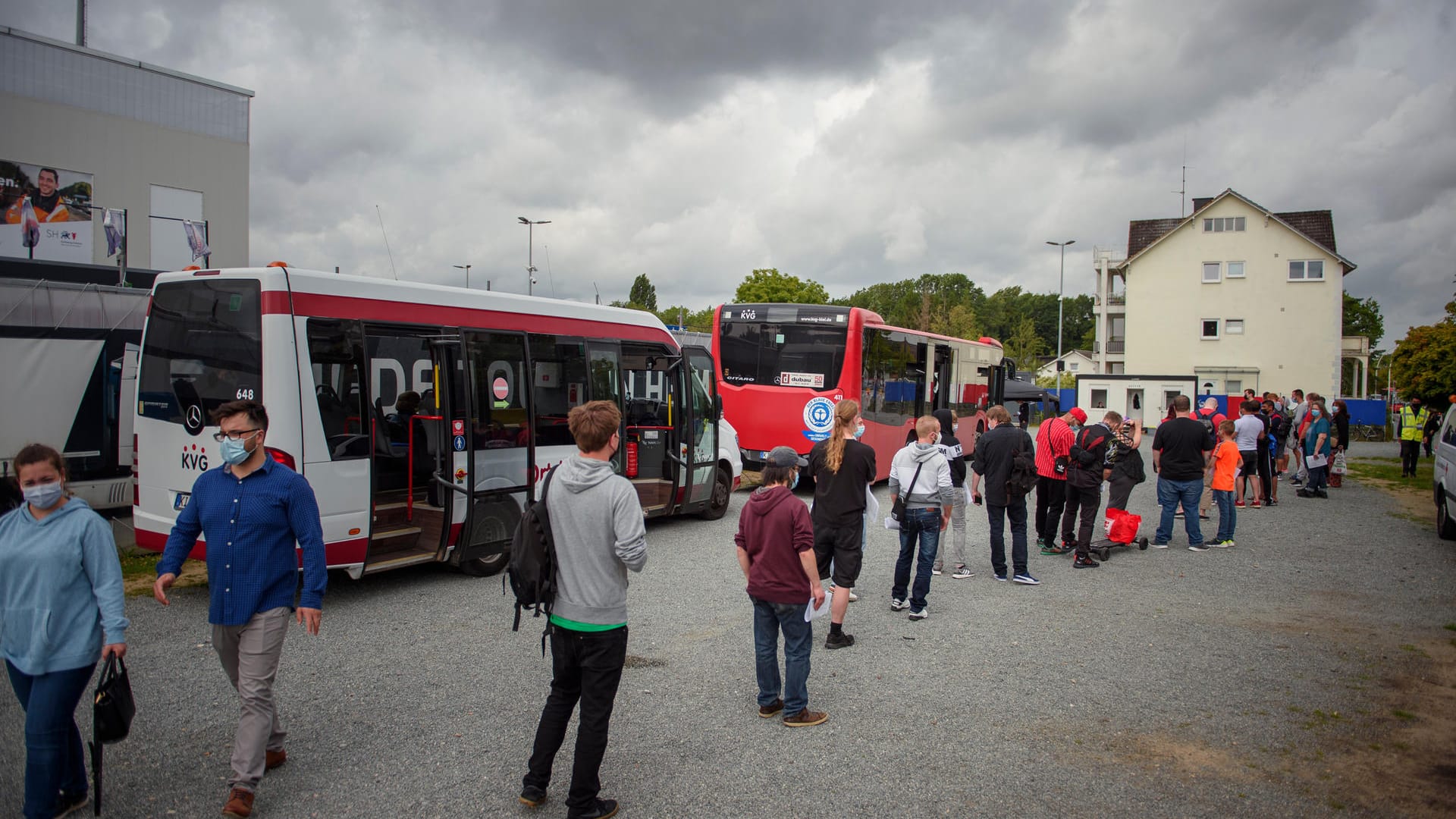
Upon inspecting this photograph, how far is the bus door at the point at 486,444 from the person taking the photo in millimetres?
7980

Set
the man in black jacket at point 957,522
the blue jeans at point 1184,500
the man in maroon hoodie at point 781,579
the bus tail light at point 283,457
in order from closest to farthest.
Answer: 1. the man in maroon hoodie at point 781,579
2. the bus tail light at point 283,457
3. the man in black jacket at point 957,522
4. the blue jeans at point 1184,500

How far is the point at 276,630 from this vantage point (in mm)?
3867

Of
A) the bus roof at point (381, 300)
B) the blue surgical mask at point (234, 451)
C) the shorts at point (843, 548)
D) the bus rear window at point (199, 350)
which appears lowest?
the shorts at point (843, 548)

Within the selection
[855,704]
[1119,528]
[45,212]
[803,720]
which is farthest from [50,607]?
[45,212]

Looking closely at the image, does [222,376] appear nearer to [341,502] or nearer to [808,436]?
[341,502]

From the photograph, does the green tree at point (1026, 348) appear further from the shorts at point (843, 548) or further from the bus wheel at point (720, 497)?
the shorts at point (843, 548)

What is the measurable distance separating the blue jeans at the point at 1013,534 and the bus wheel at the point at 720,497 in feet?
14.7

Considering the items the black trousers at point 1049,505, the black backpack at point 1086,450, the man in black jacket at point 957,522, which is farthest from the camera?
the black trousers at point 1049,505

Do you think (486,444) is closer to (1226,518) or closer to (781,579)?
(781,579)

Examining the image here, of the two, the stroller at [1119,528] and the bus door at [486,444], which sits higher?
the bus door at [486,444]

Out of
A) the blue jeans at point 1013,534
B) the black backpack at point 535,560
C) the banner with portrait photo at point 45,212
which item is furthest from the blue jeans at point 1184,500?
the banner with portrait photo at point 45,212

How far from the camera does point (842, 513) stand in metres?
6.31

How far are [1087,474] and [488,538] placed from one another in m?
6.40

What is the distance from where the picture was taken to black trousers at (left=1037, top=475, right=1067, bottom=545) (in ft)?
32.3
